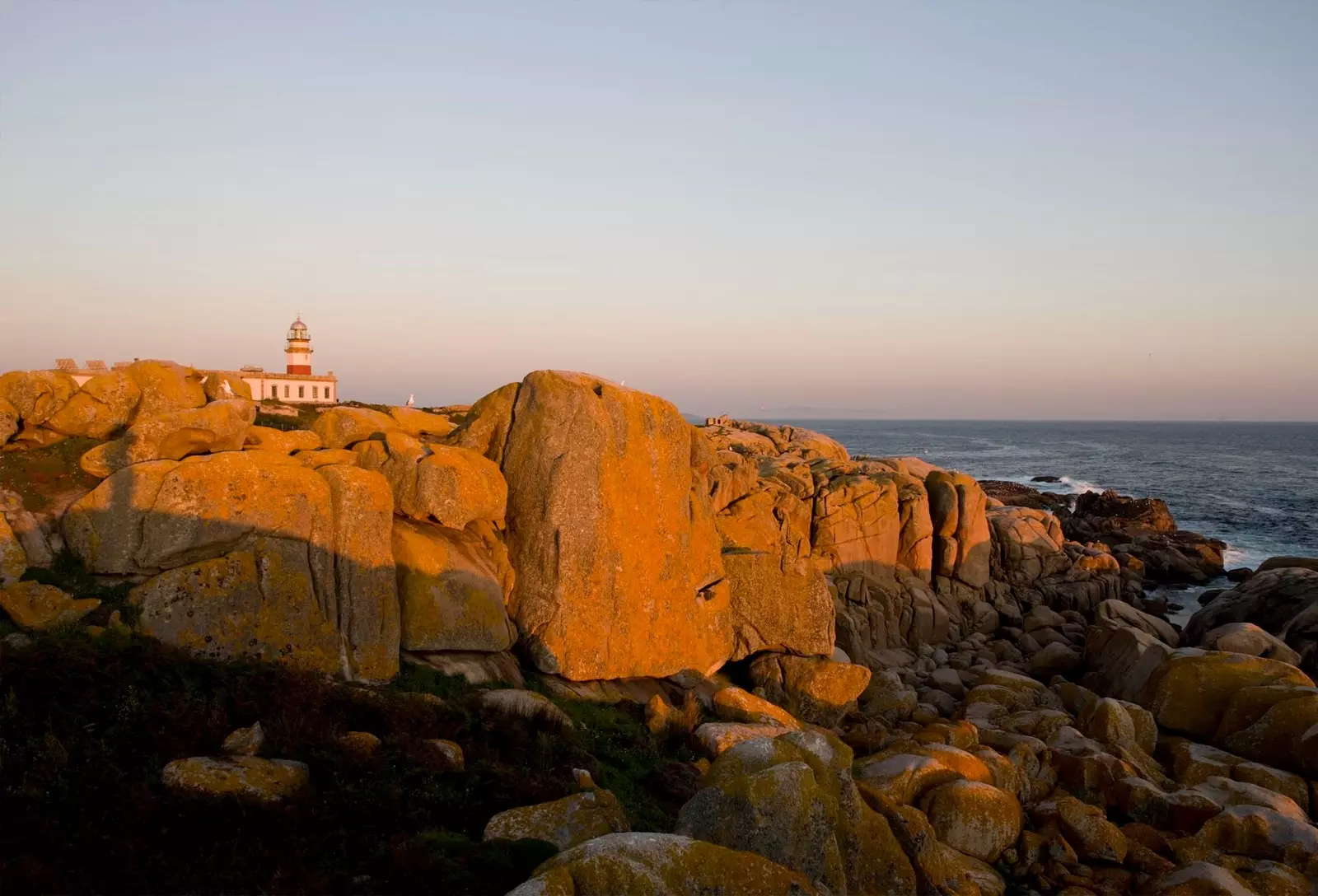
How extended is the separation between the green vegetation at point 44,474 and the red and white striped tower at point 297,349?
4870 centimetres

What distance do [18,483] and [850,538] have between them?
3126 centimetres

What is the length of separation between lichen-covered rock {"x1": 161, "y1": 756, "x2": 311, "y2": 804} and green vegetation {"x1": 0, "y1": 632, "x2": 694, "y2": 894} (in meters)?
0.21

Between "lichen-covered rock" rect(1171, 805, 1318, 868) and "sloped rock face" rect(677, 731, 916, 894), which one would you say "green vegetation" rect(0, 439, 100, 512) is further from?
"lichen-covered rock" rect(1171, 805, 1318, 868)

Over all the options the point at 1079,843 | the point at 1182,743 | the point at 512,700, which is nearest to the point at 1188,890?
the point at 1079,843

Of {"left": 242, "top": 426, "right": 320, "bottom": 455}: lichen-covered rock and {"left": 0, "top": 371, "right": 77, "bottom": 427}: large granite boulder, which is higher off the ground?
{"left": 0, "top": 371, "right": 77, "bottom": 427}: large granite boulder

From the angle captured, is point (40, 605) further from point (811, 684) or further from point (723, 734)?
point (811, 684)

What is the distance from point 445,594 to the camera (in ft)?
67.4

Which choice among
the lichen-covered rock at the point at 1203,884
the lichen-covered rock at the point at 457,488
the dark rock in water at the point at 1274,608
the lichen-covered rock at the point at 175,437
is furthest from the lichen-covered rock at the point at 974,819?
the dark rock in water at the point at 1274,608

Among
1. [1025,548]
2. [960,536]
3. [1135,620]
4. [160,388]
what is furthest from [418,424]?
[1025,548]

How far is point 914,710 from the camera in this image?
1063 inches

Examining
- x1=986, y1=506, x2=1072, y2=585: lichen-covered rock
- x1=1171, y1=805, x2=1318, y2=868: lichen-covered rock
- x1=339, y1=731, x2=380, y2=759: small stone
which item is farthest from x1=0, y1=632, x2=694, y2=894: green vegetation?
x1=986, y1=506, x2=1072, y2=585: lichen-covered rock

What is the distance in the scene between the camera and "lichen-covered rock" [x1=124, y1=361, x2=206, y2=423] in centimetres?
2158

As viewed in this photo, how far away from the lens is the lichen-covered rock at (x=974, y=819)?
16.8 meters

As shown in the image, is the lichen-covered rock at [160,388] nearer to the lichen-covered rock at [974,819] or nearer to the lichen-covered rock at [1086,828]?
the lichen-covered rock at [974,819]
